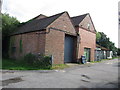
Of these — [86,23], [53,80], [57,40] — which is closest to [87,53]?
[86,23]

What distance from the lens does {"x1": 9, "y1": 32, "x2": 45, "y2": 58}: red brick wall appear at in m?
13.7

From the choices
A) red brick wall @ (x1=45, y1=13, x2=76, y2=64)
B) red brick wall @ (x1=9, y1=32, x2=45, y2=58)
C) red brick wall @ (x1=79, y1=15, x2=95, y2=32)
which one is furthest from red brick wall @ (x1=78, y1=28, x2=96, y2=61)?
red brick wall @ (x1=9, y1=32, x2=45, y2=58)

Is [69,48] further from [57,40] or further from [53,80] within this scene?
[53,80]

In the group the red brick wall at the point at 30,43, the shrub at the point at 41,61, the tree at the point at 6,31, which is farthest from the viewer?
the tree at the point at 6,31

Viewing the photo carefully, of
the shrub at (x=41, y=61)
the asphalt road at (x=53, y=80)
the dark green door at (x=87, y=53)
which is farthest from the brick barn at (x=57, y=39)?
the asphalt road at (x=53, y=80)

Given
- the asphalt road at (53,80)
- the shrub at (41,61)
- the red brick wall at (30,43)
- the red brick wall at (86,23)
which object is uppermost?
the red brick wall at (86,23)

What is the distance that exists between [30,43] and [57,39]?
3.66 meters

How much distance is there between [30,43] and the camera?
1519 cm

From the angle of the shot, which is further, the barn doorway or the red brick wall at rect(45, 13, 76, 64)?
the barn doorway

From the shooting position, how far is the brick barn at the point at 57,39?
1391 centimetres

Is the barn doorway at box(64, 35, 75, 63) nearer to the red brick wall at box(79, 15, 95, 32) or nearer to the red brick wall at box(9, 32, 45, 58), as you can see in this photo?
the red brick wall at box(79, 15, 95, 32)

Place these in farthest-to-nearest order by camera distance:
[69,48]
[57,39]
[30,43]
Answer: [69,48] < [30,43] < [57,39]

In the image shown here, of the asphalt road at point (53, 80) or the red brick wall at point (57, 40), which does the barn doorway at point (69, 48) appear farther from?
the asphalt road at point (53, 80)

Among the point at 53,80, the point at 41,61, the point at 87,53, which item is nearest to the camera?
the point at 53,80
